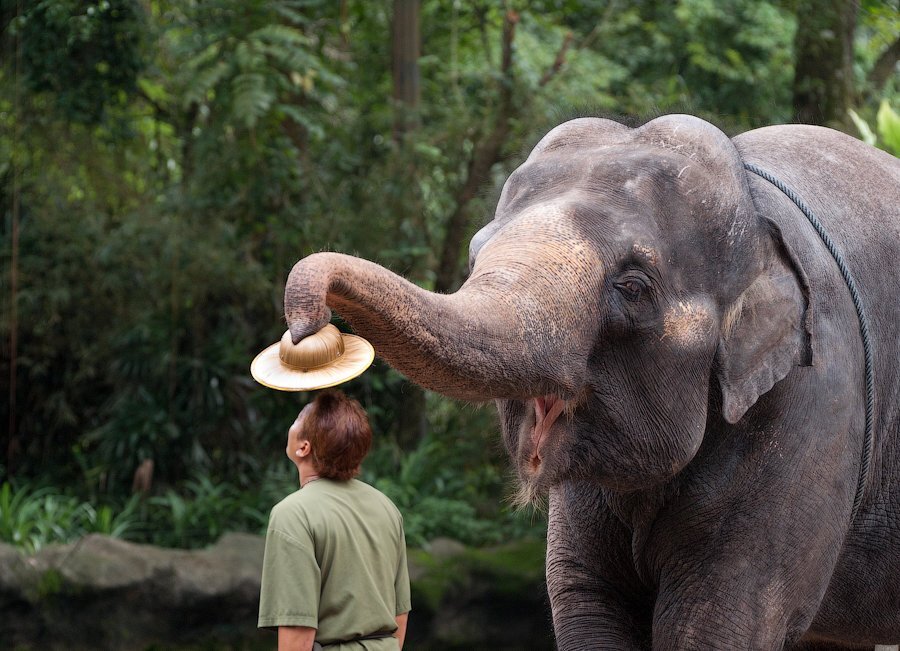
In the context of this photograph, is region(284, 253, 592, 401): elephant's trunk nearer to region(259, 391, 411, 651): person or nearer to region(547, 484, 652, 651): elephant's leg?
region(547, 484, 652, 651): elephant's leg

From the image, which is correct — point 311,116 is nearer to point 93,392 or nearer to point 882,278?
point 93,392

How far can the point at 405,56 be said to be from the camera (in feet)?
26.9

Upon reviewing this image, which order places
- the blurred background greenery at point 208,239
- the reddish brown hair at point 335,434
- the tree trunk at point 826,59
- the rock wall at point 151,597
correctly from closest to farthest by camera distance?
the reddish brown hair at point 335,434 → the rock wall at point 151,597 → the blurred background greenery at point 208,239 → the tree trunk at point 826,59

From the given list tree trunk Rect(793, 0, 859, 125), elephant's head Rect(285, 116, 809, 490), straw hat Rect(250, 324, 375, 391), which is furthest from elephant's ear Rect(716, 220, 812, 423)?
tree trunk Rect(793, 0, 859, 125)

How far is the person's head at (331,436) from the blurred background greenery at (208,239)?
4.47m

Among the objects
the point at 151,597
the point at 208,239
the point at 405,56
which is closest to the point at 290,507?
the point at 151,597

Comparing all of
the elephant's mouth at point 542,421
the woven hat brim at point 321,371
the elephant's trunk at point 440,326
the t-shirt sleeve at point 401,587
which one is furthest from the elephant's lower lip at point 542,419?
the t-shirt sleeve at point 401,587

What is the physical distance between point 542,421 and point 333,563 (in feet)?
2.71

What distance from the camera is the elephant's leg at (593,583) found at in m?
2.62

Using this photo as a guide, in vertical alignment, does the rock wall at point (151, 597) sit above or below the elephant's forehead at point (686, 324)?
below

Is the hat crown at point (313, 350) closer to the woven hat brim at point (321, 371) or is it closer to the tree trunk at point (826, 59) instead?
the woven hat brim at point (321, 371)

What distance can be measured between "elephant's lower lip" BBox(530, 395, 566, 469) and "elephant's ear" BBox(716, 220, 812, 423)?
0.32m

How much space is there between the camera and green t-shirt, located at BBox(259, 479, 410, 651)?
2.71 metres

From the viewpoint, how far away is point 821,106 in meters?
8.12
